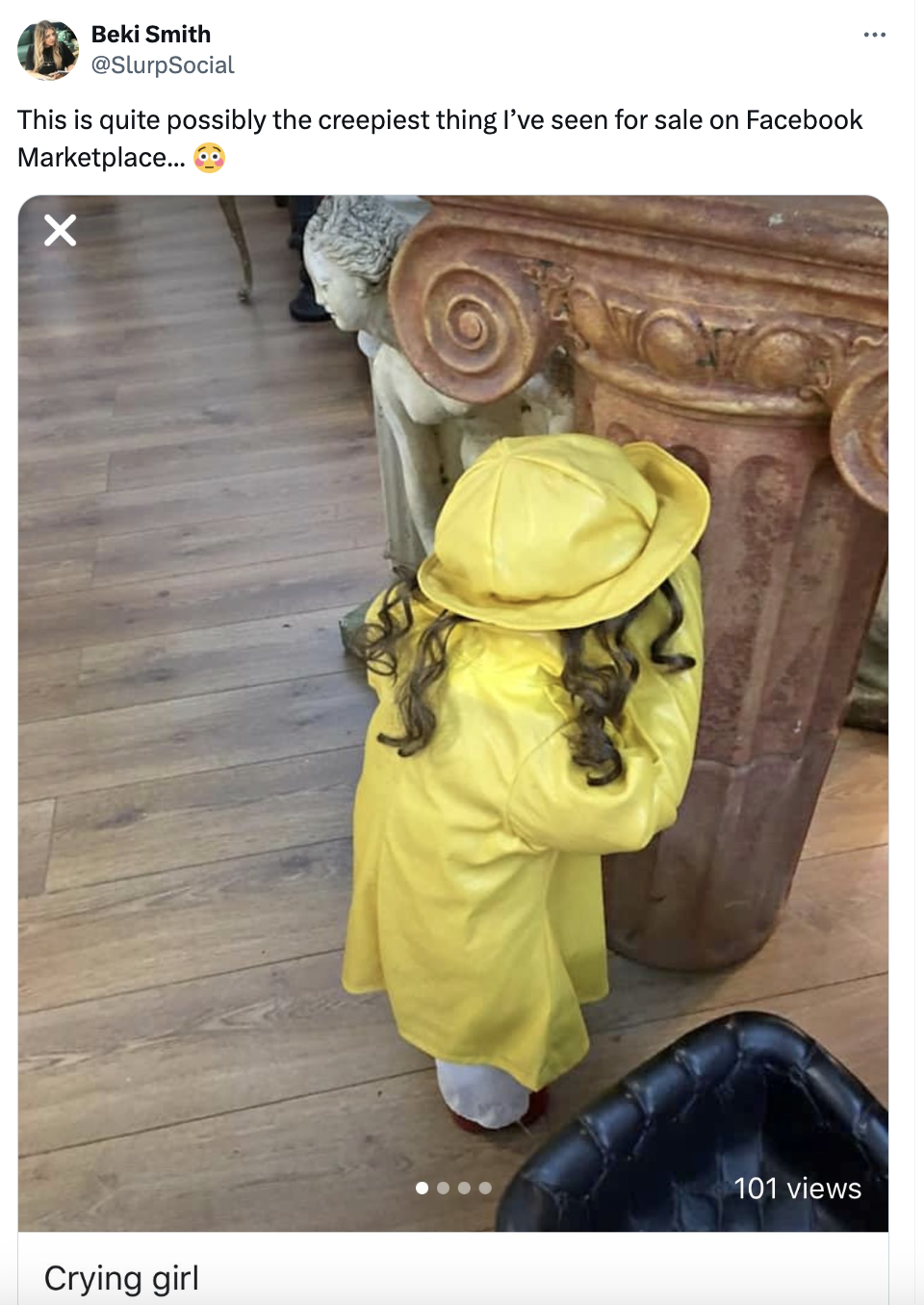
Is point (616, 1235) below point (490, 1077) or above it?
above

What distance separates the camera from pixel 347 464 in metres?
1.55

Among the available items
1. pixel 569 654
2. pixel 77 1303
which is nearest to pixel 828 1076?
pixel 569 654

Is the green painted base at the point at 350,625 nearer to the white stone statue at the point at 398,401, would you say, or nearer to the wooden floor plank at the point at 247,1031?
the white stone statue at the point at 398,401

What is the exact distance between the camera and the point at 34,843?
3.49 ft

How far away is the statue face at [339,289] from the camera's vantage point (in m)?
0.85

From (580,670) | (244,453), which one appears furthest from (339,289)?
(244,453)

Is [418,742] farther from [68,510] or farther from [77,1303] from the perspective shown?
[68,510]

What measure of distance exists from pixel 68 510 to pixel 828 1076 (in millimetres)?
1189

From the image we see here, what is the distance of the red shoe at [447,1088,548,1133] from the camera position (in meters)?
0.82

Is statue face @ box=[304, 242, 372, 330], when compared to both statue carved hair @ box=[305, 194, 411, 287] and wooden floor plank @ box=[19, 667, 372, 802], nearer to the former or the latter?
statue carved hair @ box=[305, 194, 411, 287]

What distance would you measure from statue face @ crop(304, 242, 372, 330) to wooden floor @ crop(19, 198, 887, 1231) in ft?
0.47
